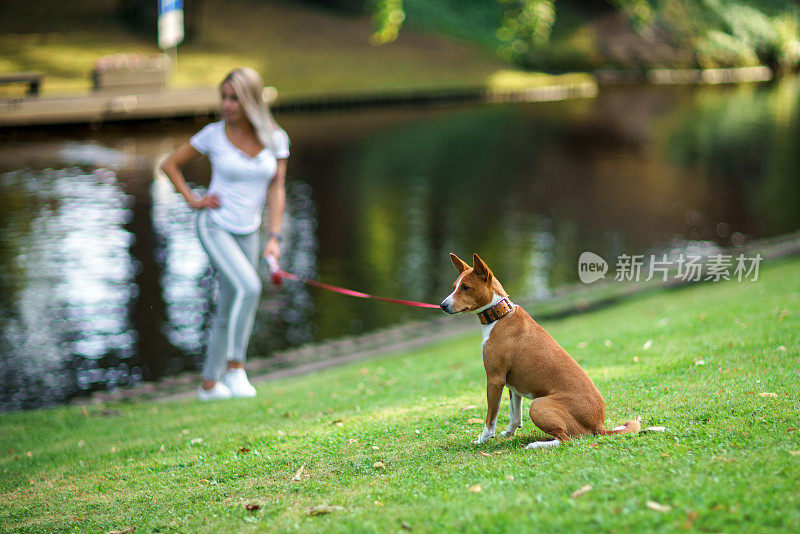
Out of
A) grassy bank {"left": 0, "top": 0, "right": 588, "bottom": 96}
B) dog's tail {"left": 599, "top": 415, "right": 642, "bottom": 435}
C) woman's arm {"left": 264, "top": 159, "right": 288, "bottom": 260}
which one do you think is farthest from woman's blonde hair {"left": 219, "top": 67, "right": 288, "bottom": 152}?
grassy bank {"left": 0, "top": 0, "right": 588, "bottom": 96}

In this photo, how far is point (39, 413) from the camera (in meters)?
8.87

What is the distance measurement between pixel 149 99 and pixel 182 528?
29.8 meters

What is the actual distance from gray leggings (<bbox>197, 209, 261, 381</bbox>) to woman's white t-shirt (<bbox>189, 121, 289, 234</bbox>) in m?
0.12

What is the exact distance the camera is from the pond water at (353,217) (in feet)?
41.0

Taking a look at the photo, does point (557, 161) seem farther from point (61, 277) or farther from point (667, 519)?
point (667, 519)

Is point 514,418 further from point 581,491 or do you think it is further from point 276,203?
point 276,203

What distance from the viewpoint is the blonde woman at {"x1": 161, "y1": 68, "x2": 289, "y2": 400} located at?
7.71m

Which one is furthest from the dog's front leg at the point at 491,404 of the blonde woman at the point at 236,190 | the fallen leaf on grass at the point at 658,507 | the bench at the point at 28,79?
the bench at the point at 28,79

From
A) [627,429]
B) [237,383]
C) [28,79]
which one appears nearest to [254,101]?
[237,383]

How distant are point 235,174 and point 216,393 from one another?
2.50 meters

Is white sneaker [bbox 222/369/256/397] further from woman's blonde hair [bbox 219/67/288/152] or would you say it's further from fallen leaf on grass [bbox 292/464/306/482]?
fallen leaf on grass [bbox 292/464/306/482]

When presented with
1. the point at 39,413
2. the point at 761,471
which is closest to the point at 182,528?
the point at 761,471

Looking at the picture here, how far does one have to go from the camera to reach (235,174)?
782cm

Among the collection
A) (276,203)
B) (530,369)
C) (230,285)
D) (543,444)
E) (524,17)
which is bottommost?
(543,444)
